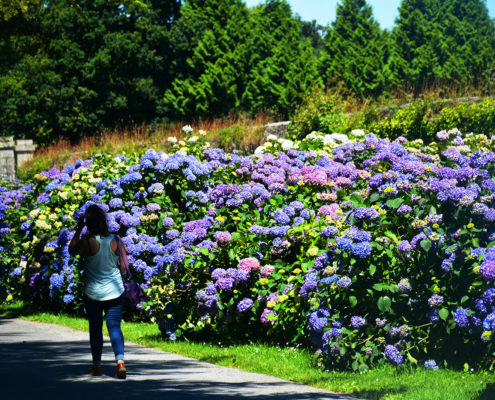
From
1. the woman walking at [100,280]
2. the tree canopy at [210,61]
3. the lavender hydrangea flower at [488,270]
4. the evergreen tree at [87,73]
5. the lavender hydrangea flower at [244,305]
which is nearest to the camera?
the lavender hydrangea flower at [488,270]

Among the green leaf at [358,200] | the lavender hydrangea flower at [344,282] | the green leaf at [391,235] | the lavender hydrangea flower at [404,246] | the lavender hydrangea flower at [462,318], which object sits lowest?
the lavender hydrangea flower at [462,318]

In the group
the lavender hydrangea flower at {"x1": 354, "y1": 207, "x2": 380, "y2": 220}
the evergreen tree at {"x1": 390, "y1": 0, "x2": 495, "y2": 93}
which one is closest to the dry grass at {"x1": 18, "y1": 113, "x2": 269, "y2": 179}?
Answer: the lavender hydrangea flower at {"x1": 354, "y1": 207, "x2": 380, "y2": 220}

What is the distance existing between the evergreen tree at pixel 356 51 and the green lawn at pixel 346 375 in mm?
19909

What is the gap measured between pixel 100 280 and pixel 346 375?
7.72 ft

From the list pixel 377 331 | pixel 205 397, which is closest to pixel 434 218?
pixel 377 331

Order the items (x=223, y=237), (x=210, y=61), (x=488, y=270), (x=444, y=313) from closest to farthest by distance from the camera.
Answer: (x=488, y=270)
(x=444, y=313)
(x=223, y=237)
(x=210, y=61)

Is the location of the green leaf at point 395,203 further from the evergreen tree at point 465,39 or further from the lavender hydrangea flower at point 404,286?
the evergreen tree at point 465,39

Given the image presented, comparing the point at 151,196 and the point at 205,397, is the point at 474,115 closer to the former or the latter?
the point at 151,196

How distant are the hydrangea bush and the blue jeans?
1.35m

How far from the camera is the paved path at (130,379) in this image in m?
5.38

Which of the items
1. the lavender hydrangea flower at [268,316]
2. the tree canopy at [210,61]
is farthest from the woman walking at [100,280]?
the tree canopy at [210,61]

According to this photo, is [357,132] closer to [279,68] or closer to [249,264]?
[249,264]

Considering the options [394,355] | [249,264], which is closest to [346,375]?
[394,355]

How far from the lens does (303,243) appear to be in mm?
7477
